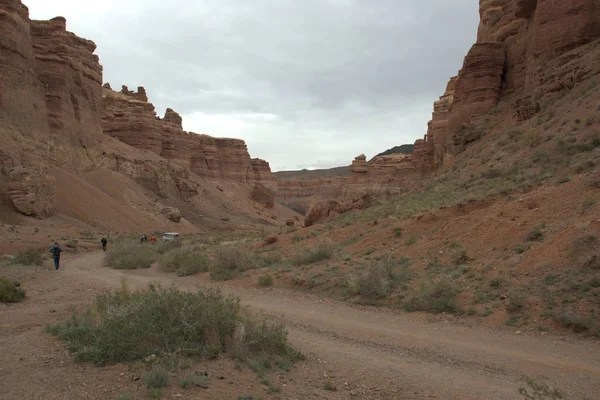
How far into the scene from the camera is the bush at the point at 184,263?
1700 centimetres

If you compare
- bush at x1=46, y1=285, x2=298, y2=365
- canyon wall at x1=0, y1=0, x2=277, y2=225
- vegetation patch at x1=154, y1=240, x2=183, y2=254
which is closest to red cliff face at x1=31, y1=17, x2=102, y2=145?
canyon wall at x1=0, y1=0, x2=277, y2=225

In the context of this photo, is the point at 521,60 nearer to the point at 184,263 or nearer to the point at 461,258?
the point at 461,258

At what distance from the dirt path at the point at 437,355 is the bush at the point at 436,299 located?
46cm

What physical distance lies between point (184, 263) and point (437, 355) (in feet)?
42.2

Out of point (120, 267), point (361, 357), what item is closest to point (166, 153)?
point (120, 267)

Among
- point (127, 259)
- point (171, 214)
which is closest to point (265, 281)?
point (127, 259)

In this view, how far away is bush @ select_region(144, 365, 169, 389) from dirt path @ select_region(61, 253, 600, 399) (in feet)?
7.36

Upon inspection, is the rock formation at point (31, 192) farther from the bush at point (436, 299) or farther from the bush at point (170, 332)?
the bush at point (436, 299)

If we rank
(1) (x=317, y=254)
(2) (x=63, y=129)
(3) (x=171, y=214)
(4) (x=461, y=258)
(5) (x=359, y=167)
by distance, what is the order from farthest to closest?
(5) (x=359, y=167) < (3) (x=171, y=214) < (2) (x=63, y=129) < (1) (x=317, y=254) < (4) (x=461, y=258)

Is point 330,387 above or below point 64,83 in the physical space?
below

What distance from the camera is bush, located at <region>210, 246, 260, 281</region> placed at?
51.0 feet

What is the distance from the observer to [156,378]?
180 inches

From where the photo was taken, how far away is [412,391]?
5.27 meters

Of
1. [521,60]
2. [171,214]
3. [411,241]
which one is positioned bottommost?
[411,241]
